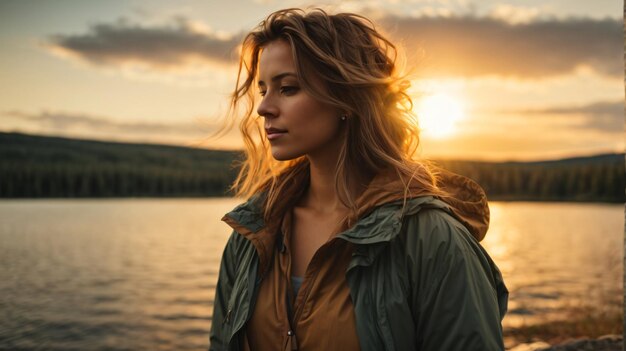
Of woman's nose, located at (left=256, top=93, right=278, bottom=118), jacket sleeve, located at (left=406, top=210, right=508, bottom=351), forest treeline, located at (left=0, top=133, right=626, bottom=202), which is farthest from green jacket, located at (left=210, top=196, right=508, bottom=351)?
forest treeline, located at (left=0, top=133, right=626, bottom=202)

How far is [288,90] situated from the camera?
2984mm

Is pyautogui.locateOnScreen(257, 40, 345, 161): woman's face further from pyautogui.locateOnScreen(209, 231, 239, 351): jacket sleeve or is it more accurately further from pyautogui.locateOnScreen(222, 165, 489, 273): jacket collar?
pyautogui.locateOnScreen(209, 231, 239, 351): jacket sleeve

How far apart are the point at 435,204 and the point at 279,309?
0.93 m

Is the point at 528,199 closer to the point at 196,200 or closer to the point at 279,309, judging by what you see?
the point at 196,200

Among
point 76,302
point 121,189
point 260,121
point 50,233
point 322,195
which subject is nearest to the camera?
point 322,195

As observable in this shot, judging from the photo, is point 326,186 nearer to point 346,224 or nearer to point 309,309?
point 346,224

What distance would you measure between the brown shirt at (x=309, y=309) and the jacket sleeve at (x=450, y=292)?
333 mm

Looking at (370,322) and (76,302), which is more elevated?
(370,322)

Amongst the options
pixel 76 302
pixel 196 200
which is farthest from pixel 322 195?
pixel 196 200

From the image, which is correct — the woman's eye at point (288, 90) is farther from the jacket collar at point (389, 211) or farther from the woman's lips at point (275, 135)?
the jacket collar at point (389, 211)

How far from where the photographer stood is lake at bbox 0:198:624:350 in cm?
1530

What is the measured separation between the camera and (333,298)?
2754 millimetres

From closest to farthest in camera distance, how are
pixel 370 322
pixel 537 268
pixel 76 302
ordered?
1. pixel 370 322
2. pixel 76 302
3. pixel 537 268

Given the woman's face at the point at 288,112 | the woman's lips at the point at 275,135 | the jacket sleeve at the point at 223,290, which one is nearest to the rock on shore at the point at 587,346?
the jacket sleeve at the point at 223,290
